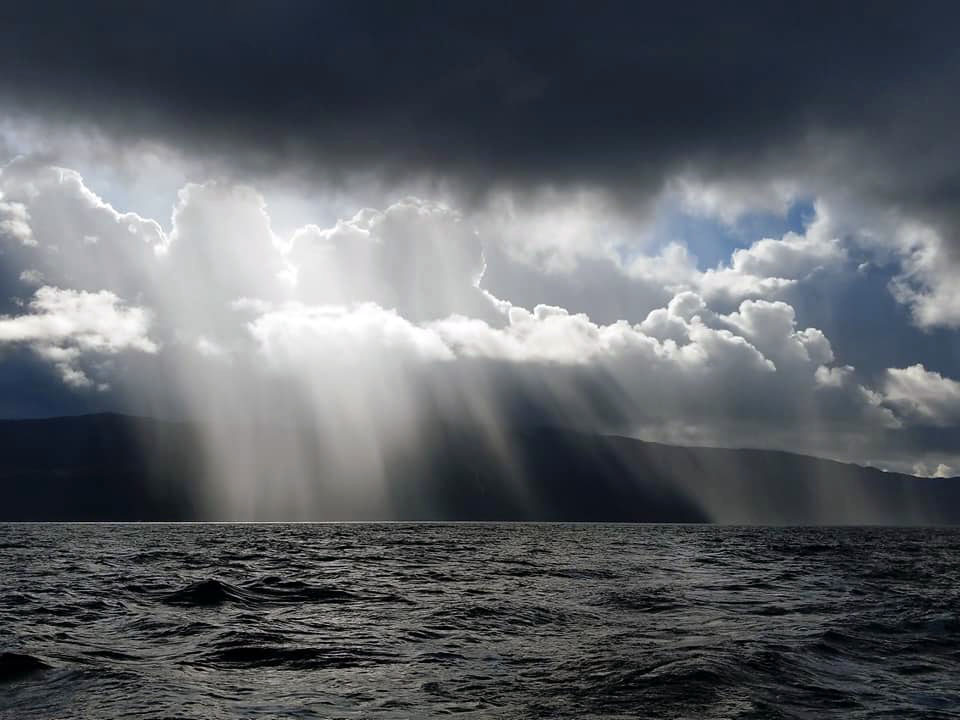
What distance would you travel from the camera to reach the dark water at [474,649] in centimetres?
1528

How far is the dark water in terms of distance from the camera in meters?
15.3

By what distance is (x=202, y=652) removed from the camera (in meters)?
20.3

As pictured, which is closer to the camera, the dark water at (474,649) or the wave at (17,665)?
the dark water at (474,649)

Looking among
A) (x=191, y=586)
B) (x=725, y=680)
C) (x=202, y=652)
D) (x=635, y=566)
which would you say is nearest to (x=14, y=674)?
(x=202, y=652)

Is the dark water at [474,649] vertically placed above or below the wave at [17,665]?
below

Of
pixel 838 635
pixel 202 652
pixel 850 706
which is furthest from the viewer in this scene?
pixel 838 635

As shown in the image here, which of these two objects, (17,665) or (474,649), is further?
(474,649)

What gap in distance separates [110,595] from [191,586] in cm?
421

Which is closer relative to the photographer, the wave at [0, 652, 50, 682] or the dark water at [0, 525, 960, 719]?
the dark water at [0, 525, 960, 719]

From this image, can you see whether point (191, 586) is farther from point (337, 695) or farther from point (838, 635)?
point (838, 635)

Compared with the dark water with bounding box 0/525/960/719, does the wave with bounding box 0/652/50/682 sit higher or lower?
higher

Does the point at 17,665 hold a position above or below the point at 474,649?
above

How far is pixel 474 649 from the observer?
21.1m

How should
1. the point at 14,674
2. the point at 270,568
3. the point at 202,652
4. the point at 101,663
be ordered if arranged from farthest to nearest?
1. the point at 270,568
2. the point at 202,652
3. the point at 101,663
4. the point at 14,674
